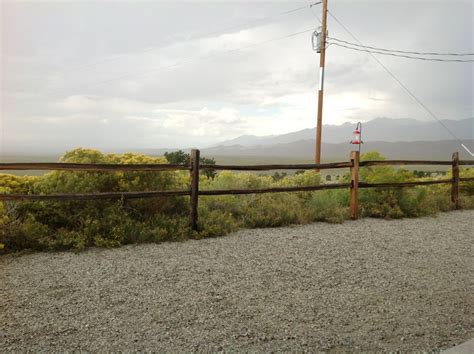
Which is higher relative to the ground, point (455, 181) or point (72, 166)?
point (72, 166)

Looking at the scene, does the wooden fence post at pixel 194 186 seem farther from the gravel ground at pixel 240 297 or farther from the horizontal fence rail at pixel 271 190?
the gravel ground at pixel 240 297

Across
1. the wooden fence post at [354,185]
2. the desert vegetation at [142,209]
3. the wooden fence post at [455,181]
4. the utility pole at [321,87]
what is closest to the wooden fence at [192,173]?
the wooden fence post at [354,185]

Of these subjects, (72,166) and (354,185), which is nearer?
(72,166)

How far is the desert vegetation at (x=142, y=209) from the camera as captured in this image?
6482 mm

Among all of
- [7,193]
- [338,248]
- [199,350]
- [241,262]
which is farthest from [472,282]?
[7,193]

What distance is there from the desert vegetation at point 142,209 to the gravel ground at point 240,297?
1.29 ft

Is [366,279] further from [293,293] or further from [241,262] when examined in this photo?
[241,262]

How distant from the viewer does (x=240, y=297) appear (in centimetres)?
454

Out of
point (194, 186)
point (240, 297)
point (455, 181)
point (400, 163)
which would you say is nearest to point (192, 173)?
point (194, 186)

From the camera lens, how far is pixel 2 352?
3371mm

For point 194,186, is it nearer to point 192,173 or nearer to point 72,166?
point 192,173

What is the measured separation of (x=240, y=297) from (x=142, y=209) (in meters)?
3.69

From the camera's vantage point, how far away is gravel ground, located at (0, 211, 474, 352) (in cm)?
362

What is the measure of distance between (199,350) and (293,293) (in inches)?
64.3
